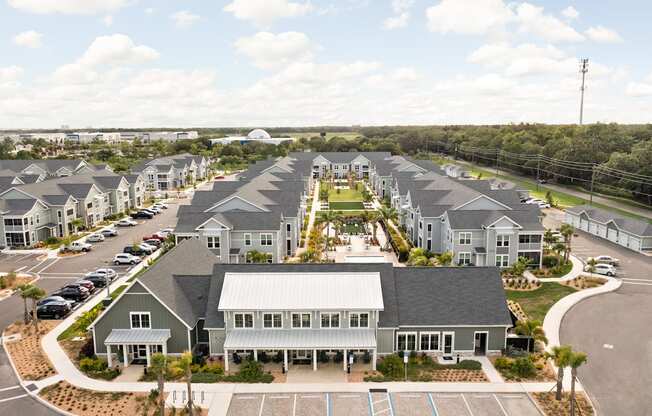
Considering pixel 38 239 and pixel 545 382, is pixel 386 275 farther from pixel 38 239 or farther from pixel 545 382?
pixel 38 239

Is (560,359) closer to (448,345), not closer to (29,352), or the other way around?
(448,345)

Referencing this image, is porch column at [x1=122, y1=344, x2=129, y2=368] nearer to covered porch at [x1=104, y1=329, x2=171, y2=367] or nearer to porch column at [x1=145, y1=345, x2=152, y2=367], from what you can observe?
covered porch at [x1=104, y1=329, x2=171, y2=367]

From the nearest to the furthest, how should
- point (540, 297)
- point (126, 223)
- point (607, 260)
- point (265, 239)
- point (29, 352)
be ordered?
point (29, 352) < point (540, 297) < point (265, 239) < point (607, 260) < point (126, 223)

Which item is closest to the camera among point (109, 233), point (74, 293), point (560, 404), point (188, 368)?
point (188, 368)

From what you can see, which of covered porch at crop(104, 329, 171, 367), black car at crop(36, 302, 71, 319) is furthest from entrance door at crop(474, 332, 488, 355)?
black car at crop(36, 302, 71, 319)

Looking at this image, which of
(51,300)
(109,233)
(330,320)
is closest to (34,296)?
(51,300)

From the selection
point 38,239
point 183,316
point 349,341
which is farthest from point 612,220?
point 38,239

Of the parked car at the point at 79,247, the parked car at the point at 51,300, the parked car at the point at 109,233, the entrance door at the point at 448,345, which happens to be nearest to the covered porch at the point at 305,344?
the entrance door at the point at 448,345
